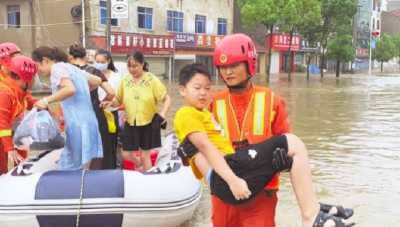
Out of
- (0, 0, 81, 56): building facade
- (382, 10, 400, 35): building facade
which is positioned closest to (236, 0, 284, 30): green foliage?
(0, 0, 81, 56): building facade

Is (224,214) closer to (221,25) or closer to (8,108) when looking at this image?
(8,108)

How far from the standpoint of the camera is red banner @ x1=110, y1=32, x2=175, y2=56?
27.2 m

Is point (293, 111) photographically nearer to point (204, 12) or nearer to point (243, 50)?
point (243, 50)

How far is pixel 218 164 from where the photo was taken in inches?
98.7

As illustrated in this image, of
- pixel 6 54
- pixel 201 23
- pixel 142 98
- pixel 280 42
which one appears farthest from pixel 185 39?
pixel 6 54

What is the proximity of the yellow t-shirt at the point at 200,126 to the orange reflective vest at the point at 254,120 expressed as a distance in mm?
67

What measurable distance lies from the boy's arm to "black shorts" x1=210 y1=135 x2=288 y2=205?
51 mm

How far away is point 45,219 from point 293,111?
11.3 meters

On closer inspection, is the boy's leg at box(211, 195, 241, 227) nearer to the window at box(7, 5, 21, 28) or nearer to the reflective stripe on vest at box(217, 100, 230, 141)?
the reflective stripe on vest at box(217, 100, 230, 141)

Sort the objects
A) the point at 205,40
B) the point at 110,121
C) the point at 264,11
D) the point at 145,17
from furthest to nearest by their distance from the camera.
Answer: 1. the point at 205,40
2. the point at 145,17
3. the point at 264,11
4. the point at 110,121

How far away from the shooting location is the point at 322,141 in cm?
955

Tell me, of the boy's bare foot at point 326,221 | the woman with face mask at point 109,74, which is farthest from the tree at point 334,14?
the boy's bare foot at point 326,221

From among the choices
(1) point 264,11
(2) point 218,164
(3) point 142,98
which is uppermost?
(1) point 264,11

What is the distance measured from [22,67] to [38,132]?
0.89m
